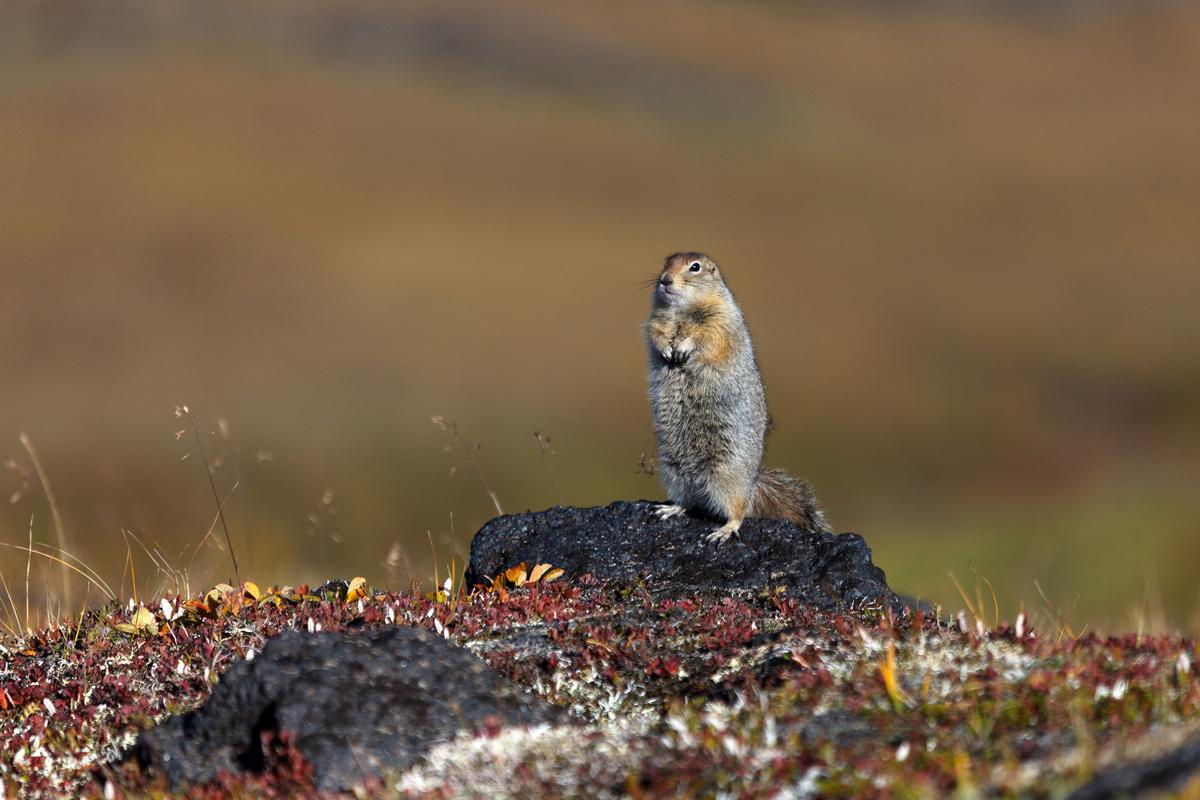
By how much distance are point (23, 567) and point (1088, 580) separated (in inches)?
713

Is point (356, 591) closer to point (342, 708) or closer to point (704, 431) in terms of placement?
point (342, 708)

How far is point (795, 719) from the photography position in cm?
590

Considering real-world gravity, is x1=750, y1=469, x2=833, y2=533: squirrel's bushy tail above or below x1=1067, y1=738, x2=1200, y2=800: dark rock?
above

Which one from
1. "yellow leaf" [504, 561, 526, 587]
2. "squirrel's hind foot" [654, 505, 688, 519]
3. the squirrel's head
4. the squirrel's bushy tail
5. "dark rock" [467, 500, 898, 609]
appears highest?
the squirrel's head

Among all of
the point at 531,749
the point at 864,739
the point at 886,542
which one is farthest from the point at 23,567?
the point at 886,542

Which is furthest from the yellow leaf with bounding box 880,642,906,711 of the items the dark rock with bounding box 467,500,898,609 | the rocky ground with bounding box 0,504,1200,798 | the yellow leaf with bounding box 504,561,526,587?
the yellow leaf with bounding box 504,561,526,587

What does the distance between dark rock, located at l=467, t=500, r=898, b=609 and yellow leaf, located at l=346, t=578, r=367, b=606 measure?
1.15 m

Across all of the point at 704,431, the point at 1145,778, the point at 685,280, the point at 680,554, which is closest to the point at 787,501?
the point at 704,431

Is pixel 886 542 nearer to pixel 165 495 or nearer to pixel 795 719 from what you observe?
pixel 165 495

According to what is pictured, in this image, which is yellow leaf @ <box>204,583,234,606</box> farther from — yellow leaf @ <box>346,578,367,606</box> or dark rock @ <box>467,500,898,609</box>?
dark rock @ <box>467,500,898,609</box>

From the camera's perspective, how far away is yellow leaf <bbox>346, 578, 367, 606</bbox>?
356 inches

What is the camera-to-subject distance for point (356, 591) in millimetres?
9125

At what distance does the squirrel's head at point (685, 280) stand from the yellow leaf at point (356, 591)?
3.68m

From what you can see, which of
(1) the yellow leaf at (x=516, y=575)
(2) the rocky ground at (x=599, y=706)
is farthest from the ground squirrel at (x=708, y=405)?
(2) the rocky ground at (x=599, y=706)
